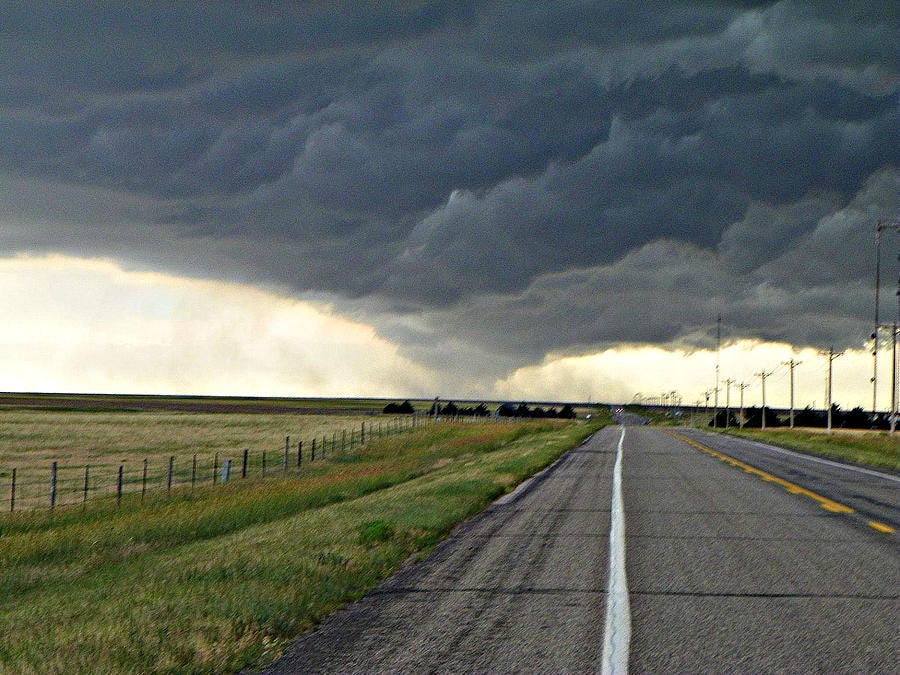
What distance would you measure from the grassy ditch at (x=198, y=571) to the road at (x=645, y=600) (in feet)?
1.74

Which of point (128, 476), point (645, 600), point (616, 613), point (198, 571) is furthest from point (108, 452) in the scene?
point (616, 613)

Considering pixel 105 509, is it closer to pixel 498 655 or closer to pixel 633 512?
pixel 633 512

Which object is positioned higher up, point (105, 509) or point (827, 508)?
point (827, 508)

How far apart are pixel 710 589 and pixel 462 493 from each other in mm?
9725

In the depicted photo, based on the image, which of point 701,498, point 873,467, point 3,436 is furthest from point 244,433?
point 701,498

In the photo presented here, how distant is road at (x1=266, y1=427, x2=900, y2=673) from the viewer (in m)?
6.23

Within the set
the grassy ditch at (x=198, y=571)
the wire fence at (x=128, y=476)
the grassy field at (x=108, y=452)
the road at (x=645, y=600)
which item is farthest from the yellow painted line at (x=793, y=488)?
the grassy field at (x=108, y=452)

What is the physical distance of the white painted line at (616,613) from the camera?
6072 mm

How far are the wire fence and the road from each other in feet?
61.2

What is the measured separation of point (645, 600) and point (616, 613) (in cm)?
66

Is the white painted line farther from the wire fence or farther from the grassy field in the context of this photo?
the grassy field

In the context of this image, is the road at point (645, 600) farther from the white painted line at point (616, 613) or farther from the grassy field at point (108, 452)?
the grassy field at point (108, 452)

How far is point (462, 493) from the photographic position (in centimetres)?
1798

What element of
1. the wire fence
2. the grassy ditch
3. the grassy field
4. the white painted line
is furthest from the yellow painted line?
the grassy field
